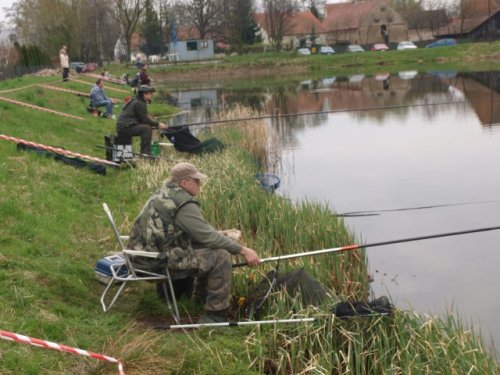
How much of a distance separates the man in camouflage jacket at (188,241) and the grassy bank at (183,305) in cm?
34

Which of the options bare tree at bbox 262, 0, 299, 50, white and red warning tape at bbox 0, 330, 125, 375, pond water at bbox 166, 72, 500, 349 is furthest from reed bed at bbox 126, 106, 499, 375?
bare tree at bbox 262, 0, 299, 50

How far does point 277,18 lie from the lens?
69.8 meters

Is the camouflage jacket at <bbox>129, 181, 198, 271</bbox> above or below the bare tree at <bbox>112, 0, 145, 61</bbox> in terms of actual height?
below

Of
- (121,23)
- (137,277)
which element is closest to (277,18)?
(121,23)

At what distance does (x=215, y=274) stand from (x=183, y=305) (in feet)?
1.99

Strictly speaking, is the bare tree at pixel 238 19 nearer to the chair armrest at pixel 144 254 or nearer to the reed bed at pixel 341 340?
the reed bed at pixel 341 340

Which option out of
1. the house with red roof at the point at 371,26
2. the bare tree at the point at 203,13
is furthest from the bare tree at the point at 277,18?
the house with red roof at the point at 371,26

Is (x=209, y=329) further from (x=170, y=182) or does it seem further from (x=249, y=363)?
(x=170, y=182)

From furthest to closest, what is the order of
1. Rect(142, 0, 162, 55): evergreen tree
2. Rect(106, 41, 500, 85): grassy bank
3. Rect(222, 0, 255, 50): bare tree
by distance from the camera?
Rect(142, 0, 162, 55): evergreen tree → Rect(222, 0, 255, 50): bare tree → Rect(106, 41, 500, 85): grassy bank

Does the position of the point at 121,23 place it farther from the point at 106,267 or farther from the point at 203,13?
the point at 106,267

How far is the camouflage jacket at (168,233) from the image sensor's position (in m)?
5.46

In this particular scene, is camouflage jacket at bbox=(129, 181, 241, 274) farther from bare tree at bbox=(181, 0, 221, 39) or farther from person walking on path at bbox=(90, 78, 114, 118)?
bare tree at bbox=(181, 0, 221, 39)

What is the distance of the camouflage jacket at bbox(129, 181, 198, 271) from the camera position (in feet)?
17.9

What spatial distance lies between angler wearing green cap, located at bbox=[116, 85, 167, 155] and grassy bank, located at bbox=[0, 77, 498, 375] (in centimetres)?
216
